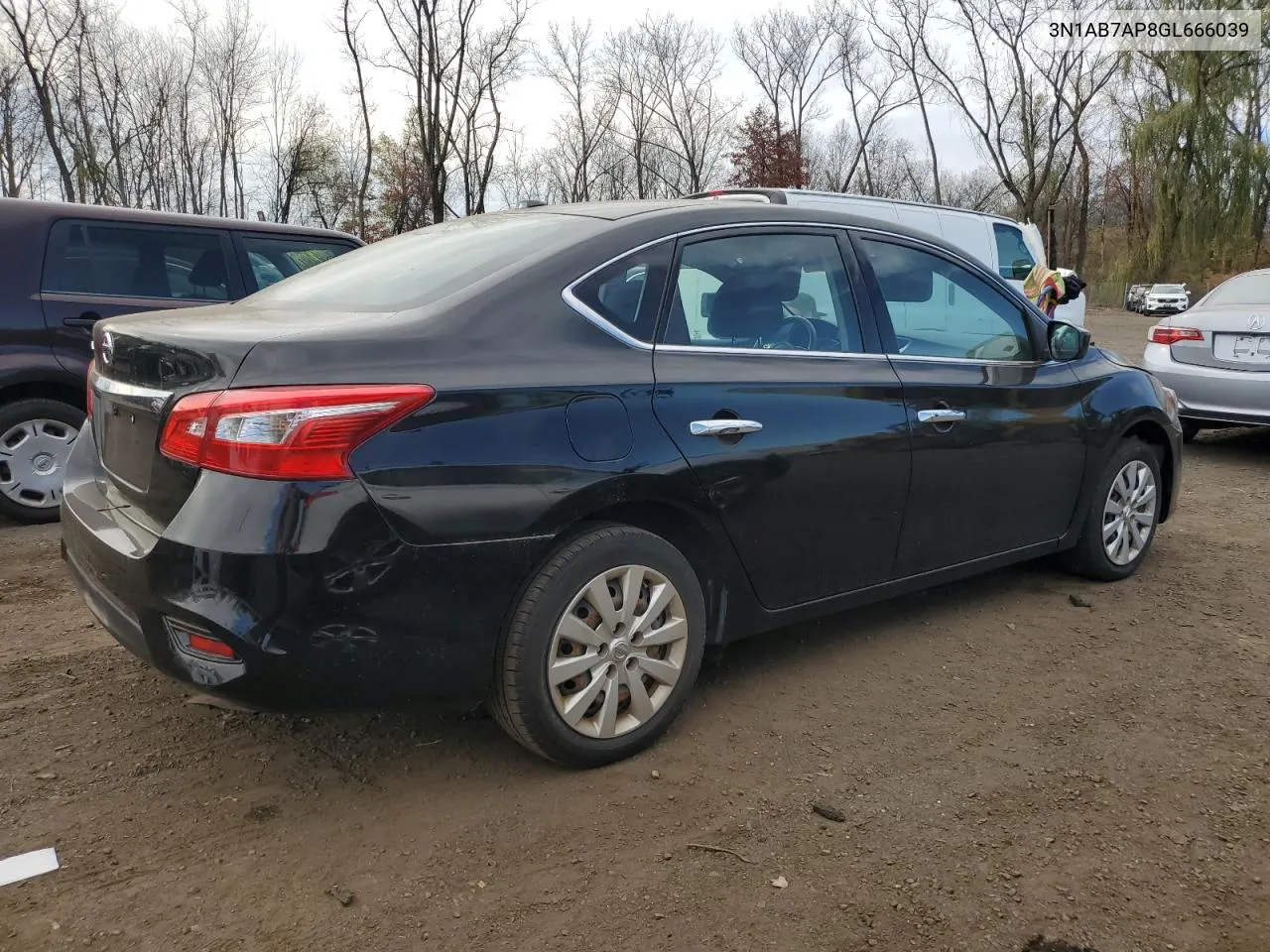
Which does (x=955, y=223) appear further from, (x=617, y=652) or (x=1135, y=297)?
(x=1135, y=297)

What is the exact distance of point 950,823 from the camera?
8.19 ft

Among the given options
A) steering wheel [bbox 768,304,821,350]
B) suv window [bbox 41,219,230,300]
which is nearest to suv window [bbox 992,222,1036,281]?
steering wheel [bbox 768,304,821,350]

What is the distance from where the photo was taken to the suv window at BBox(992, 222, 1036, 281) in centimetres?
921

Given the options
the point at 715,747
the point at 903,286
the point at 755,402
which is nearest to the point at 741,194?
the point at 903,286

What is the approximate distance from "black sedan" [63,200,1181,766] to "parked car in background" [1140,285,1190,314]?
38078mm

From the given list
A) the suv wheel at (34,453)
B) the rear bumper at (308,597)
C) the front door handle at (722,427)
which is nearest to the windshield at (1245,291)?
the front door handle at (722,427)

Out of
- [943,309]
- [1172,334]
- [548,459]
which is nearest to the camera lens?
[548,459]

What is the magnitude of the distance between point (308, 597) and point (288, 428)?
0.38 metres

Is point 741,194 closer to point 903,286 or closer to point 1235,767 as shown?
point 903,286

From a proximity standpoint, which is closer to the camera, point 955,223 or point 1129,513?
point 1129,513

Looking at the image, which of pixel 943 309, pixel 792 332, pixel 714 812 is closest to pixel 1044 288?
pixel 943 309

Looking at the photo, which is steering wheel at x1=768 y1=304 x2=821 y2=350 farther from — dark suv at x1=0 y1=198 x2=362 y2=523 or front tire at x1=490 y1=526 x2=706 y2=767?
dark suv at x1=0 y1=198 x2=362 y2=523

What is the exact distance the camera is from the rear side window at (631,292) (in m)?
2.73

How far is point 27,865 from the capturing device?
7.44 feet
